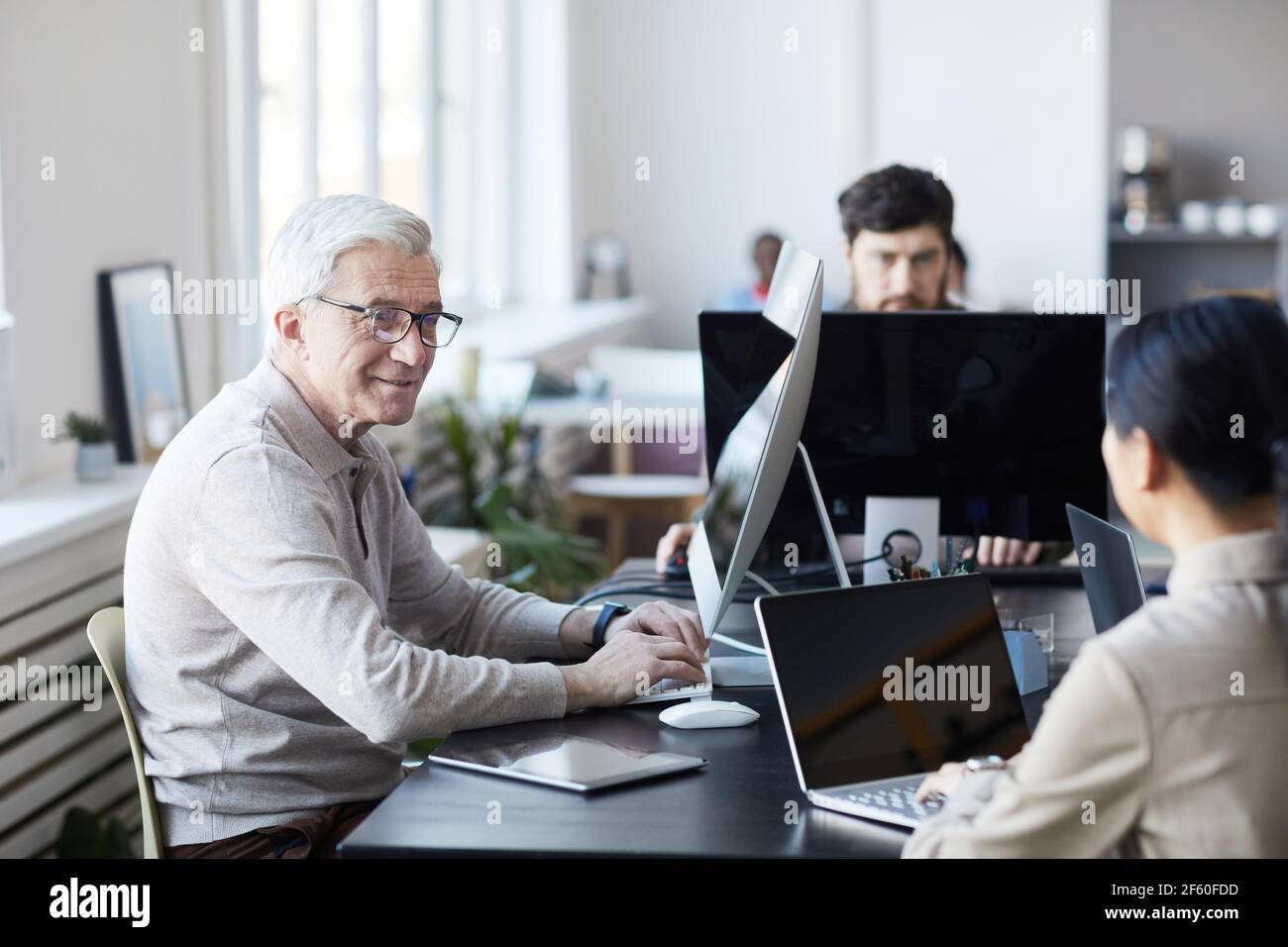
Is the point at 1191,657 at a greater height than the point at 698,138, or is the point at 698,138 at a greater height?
the point at 698,138

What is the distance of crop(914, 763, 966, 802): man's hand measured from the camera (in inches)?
58.7

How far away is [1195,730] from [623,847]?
1.79 feet

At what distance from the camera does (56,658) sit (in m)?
2.73

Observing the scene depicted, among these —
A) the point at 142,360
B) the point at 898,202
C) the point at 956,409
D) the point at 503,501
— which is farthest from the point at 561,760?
the point at 503,501

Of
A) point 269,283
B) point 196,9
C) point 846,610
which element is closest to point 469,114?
point 196,9

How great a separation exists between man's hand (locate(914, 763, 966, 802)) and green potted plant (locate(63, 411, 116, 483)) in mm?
2098

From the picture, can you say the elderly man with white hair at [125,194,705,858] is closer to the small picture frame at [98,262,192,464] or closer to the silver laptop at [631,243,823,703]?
the silver laptop at [631,243,823,703]

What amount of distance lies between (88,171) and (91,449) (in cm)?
63

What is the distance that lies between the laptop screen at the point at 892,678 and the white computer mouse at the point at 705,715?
8.7 inches

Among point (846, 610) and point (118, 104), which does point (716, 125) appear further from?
point (846, 610)

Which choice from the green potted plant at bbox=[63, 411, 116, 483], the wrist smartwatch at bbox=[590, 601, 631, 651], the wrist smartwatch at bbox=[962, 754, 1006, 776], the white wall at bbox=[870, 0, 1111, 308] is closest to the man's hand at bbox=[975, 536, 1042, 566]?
the wrist smartwatch at bbox=[590, 601, 631, 651]

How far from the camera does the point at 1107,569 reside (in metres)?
1.82

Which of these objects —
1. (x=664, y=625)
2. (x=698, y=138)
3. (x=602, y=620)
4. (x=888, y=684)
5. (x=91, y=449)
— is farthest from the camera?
(x=698, y=138)

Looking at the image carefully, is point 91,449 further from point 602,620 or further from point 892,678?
point 892,678
